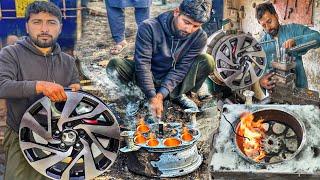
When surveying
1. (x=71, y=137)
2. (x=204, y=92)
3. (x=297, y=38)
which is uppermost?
(x=297, y=38)

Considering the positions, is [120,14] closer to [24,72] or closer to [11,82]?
[24,72]

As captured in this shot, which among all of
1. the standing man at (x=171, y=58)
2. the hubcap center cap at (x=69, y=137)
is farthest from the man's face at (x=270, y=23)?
the hubcap center cap at (x=69, y=137)

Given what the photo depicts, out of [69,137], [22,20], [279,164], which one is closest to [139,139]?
[69,137]

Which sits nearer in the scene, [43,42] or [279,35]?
[43,42]

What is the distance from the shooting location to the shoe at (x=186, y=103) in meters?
6.38

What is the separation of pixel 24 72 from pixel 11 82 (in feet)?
0.59

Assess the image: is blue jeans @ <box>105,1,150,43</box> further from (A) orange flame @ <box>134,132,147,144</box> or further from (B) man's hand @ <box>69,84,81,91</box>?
(A) orange flame @ <box>134,132,147,144</box>

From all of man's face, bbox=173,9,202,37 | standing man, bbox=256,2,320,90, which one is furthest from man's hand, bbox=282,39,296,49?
man's face, bbox=173,9,202,37

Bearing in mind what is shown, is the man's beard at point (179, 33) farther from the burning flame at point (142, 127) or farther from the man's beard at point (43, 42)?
the man's beard at point (43, 42)

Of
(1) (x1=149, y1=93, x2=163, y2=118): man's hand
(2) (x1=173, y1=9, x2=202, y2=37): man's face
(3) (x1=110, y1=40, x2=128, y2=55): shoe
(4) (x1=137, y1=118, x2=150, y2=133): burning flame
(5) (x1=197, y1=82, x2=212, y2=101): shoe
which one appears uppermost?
(2) (x1=173, y1=9, x2=202, y2=37): man's face

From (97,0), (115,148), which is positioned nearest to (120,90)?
(115,148)

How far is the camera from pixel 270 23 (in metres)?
6.36

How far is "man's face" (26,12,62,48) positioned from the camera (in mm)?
5680

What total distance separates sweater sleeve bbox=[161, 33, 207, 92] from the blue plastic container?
49.3 inches
